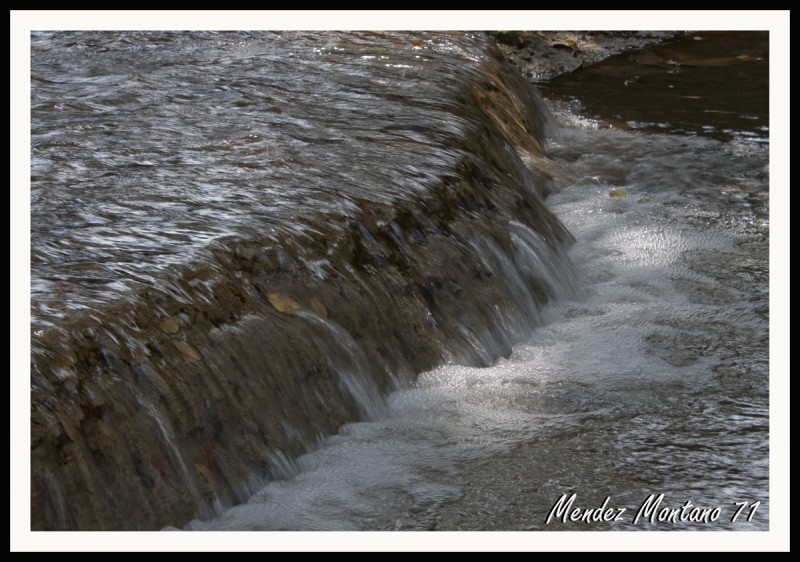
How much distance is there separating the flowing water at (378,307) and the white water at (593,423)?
0.04ft

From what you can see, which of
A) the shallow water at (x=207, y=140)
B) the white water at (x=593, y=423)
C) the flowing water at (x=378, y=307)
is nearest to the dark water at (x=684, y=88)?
the flowing water at (x=378, y=307)

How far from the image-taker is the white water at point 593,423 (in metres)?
4.00

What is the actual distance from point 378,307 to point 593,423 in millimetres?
1111

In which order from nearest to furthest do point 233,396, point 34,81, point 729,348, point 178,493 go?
1. point 178,493
2. point 233,396
3. point 729,348
4. point 34,81

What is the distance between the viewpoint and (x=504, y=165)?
24.2ft

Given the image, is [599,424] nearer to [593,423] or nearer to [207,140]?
[593,423]

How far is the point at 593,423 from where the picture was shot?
4.66 m

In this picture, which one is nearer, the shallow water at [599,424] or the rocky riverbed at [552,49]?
the shallow water at [599,424]

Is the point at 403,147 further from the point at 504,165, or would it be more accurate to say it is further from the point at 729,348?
the point at 729,348

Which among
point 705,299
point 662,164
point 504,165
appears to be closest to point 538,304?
point 705,299

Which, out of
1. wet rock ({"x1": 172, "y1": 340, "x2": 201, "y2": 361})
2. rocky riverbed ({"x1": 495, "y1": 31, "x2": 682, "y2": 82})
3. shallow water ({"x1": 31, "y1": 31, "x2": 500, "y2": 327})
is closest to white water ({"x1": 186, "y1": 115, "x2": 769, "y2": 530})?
wet rock ({"x1": 172, "y1": 340, "x2": 201, "y2": 361})

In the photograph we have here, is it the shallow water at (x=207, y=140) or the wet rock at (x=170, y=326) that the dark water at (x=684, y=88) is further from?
the wet rock at (x=170, y=326)

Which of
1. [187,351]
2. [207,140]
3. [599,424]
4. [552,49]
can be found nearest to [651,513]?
[599,424]

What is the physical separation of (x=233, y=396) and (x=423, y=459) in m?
0.78
